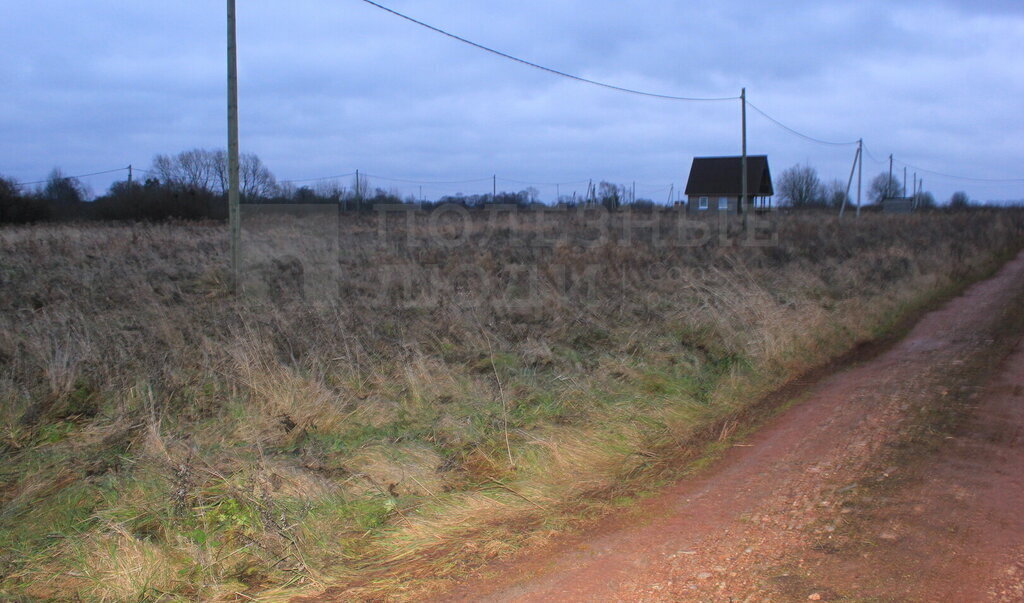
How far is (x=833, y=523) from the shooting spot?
4105 millimetres

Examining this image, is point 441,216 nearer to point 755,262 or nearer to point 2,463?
point 755,262

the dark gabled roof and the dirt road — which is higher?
the dark gabled roof

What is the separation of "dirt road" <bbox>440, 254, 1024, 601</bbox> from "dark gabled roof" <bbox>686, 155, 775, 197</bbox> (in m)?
41.7

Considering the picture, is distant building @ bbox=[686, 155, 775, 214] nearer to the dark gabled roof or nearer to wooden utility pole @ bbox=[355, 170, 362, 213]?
the dark gabled roof

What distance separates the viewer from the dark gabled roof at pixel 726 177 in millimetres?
46219

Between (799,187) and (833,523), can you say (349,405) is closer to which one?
(833,523)

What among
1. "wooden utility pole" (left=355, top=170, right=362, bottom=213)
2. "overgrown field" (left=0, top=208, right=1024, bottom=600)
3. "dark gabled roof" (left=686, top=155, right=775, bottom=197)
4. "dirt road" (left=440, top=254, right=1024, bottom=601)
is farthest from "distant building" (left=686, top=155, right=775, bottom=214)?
"dirt road" (left=440, top=254, right=1024, bottom=601)

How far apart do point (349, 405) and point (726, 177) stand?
45109 millimetres

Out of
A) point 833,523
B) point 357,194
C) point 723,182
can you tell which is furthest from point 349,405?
point 723,182

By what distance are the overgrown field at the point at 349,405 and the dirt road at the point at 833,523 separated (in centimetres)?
41

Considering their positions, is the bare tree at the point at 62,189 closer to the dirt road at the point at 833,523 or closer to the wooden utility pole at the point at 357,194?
the wooden utility pole at the point at 357,194

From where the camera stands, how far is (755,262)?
1642 cm

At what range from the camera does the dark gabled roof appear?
46.2 metres

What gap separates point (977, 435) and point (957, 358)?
10.7ft
